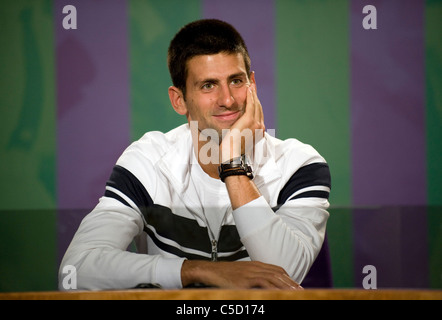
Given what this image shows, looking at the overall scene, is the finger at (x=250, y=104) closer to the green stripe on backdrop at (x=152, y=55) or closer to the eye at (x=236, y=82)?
the eye at (x=236, y=82)

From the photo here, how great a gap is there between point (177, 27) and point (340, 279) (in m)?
1.12

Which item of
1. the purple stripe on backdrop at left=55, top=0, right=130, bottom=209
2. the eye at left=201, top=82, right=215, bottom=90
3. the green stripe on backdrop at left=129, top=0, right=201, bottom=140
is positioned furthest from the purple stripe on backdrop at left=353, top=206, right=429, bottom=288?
the purple stripe on backdrop at left=55, top=0, right=130, bottom=209

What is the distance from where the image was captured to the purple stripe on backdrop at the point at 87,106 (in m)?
1.56

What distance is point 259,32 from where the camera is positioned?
1.62 m

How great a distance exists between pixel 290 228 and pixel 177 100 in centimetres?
62

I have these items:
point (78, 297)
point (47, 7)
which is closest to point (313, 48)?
point (47, 7)

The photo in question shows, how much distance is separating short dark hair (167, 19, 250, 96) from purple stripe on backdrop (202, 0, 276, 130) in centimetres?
10

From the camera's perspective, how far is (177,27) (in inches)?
63.1

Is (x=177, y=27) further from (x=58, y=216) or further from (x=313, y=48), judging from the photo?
(x=58, y=216)

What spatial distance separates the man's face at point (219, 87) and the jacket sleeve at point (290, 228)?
320mm

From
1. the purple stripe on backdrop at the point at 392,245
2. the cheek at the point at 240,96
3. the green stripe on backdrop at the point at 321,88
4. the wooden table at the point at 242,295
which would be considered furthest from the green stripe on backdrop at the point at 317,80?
the wooden table at the point at 242,295

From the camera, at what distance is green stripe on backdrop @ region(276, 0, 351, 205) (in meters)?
1.58

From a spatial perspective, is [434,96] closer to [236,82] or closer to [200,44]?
[236,82]

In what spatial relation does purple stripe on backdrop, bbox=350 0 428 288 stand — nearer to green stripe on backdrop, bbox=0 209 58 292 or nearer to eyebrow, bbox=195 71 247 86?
eyebrow, bbox=195 71 247 86
